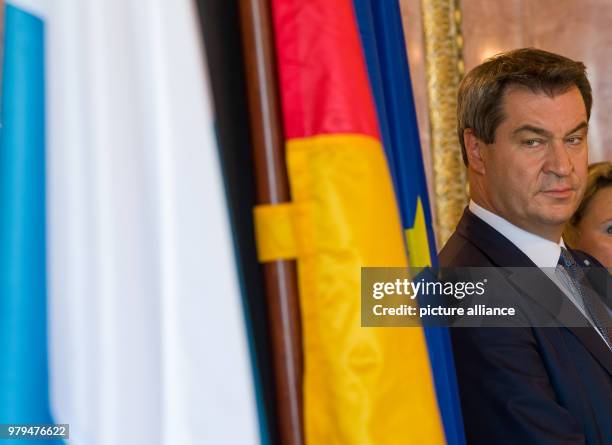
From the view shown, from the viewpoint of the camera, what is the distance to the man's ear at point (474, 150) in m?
1.97

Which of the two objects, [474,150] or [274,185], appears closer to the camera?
[274,185]

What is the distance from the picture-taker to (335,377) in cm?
98

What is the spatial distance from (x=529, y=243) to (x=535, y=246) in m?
0.02

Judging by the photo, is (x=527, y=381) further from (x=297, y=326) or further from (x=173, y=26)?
(x=173, y=26)

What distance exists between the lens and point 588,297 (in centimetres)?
191

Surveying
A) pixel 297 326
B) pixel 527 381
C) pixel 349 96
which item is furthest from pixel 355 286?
pixel 527 381

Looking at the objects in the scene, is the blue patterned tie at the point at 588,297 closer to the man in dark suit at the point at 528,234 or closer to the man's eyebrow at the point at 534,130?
the man in dark suit at the point at 528,234

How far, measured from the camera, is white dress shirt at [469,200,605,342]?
6.10ft

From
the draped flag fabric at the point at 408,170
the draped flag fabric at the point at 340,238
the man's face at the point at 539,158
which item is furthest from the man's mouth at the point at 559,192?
the draped flag fabric at the point at 340,238

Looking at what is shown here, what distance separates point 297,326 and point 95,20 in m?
0.45

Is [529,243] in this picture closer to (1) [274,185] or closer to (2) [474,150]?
(2) [474,150]

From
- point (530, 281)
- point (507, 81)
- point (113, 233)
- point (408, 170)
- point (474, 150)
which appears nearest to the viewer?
point (113, 233)

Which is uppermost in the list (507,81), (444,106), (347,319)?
(444,106)

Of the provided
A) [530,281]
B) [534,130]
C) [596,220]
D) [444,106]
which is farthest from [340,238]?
[444,106]
